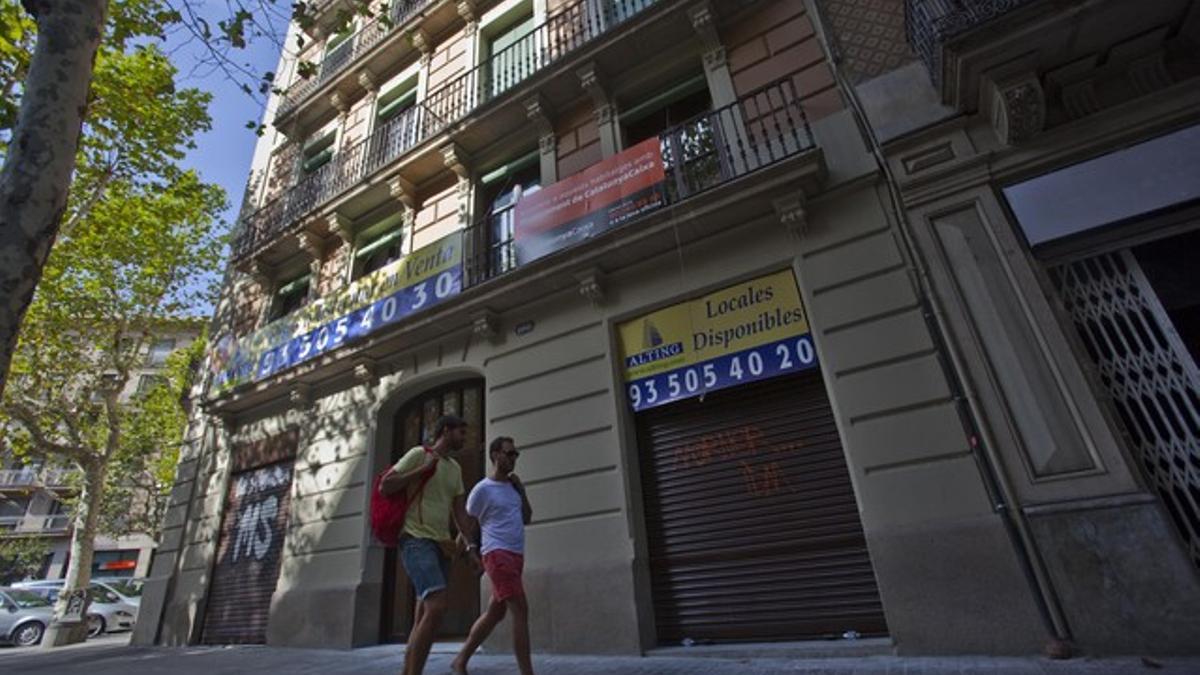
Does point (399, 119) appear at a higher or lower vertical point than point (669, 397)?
higher

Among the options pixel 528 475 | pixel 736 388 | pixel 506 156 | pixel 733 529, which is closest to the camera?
pixel 733 529

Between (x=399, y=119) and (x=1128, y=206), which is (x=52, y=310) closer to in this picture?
(x=399, y=119)

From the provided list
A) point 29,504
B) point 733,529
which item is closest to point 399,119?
point 733,529

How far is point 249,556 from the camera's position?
9320mm

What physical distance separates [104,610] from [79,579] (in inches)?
162

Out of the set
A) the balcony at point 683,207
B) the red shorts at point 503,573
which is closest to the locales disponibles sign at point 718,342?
the balcony at point 683,207

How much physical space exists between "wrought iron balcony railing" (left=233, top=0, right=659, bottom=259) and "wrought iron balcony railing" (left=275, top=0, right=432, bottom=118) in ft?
9.56

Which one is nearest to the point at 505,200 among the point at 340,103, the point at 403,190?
the point at 403,190

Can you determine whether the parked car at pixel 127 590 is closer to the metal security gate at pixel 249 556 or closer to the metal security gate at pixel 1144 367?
the metal security gate at pixel 249 556

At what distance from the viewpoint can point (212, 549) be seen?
9.80 meters

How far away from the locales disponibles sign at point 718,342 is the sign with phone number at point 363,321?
9.75ft

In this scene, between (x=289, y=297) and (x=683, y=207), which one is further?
(x=289, y=297)

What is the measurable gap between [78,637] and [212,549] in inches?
231

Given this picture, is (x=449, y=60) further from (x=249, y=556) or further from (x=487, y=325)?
(x=249, y=556)
